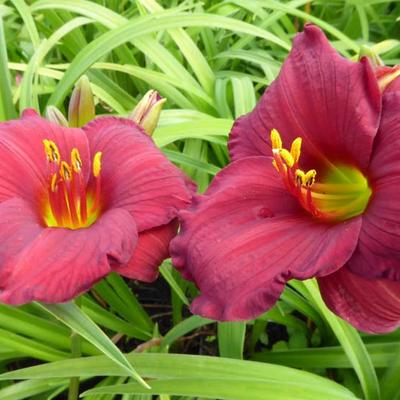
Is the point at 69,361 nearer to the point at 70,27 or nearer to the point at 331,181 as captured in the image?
the point at 331,181

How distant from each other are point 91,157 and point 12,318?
0.28 meters

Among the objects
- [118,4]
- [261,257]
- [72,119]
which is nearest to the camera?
[261,257]

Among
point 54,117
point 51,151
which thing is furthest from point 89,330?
point 54,117

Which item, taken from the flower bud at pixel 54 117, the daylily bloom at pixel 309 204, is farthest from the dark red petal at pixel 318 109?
the flower bud at pixel 54 117

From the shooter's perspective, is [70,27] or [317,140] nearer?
[317,140]

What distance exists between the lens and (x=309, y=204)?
59 centimetres

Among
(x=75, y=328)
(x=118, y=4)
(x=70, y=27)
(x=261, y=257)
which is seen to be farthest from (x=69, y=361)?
(x=118, y=4)

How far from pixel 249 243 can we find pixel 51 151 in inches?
8.9

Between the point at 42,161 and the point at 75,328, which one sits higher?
the point at 42,161

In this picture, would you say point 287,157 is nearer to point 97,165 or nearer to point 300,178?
point 300,178

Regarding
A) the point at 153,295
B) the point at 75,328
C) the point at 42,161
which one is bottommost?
the point at 153,295

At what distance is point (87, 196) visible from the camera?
651 millimetres

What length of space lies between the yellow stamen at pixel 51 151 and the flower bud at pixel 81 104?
124mm

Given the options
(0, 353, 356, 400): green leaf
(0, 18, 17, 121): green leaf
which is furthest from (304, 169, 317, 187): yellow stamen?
(0, 18, 17, 121): green leaf
